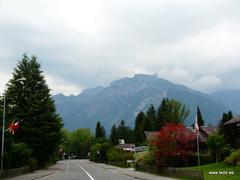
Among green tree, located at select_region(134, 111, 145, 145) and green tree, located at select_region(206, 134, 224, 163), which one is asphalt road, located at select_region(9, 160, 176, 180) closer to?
green tree, located at select_region(206, 134, 224, 163)

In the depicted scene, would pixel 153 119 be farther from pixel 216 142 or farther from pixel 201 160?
pixel 216 142

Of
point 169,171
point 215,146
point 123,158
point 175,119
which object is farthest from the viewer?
point 175,119

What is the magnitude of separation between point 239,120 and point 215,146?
551 cm

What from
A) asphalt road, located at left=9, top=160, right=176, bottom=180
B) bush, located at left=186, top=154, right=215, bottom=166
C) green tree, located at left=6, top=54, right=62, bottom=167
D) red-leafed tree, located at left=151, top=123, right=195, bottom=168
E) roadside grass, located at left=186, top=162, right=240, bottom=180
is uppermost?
green tree, located at left=6, top=54, right=62, bottom=167

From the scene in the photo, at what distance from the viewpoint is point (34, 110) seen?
227 feet

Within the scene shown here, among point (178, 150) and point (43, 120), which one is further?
point (43, 120)

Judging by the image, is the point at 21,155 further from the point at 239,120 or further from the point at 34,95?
the point at 239,120

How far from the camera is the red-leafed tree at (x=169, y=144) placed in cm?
5028

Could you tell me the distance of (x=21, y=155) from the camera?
5641cm

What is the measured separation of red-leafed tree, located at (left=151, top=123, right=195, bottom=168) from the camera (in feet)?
165

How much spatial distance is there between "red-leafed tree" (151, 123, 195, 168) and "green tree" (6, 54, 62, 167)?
2223 cm

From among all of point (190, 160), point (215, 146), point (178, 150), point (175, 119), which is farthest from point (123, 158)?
point (178, 150)

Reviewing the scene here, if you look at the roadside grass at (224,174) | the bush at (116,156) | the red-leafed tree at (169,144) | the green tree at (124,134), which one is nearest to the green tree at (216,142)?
the red-leafed tree at (169,144)

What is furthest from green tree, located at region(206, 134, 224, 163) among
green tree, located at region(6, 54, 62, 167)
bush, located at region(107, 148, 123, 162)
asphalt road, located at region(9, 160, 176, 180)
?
bush, located at region(107, 148, 123, 162)
